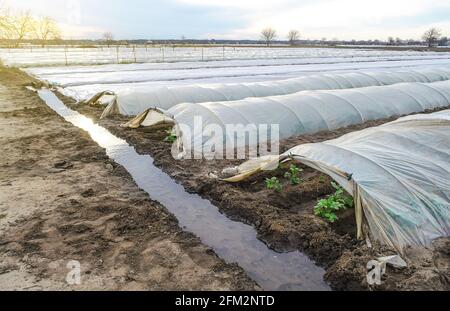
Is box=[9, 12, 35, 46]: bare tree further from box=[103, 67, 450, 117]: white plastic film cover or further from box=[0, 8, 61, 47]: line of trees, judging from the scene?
box=[103, 67, 450, 117]: white plastic film cover

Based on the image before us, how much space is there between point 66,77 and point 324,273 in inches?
1008

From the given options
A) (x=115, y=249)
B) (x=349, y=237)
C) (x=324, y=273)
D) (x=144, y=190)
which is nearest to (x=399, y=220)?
(x=349, y=237)

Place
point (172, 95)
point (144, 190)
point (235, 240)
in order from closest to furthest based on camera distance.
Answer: point (235, 240) < point (144, 190) < point (172, 95)

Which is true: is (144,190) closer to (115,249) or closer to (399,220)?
(115,249)

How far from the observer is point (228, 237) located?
19.9ft

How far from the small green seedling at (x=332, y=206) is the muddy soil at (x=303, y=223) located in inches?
5.0

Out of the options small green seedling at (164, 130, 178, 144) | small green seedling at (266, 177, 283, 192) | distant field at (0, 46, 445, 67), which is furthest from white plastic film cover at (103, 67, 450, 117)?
distant field at (0, 46, 445, 67)

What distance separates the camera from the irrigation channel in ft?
16.4

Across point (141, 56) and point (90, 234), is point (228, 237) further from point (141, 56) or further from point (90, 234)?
point (141, 56)

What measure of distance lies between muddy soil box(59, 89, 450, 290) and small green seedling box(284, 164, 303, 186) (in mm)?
128

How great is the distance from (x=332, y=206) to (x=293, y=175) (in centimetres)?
162

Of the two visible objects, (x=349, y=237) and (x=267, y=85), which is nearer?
(x=349, y=237)

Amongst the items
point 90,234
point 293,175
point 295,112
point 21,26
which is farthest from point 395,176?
point 21,26
